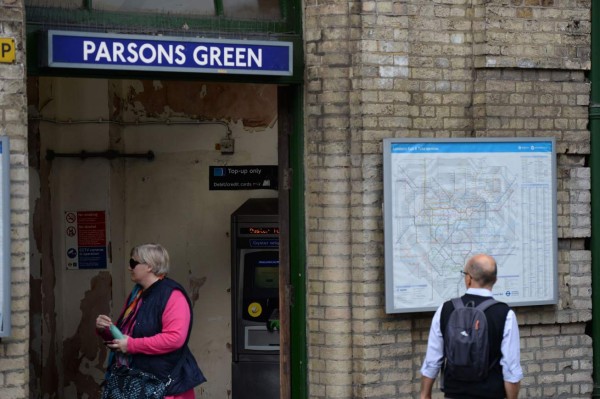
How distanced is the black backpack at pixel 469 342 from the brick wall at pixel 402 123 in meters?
1.76

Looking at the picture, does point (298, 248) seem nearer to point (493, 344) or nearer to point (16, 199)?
point (16, 199)

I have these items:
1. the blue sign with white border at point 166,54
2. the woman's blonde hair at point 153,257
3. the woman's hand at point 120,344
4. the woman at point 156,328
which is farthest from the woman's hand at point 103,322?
the blue sign with white border at point 166,54

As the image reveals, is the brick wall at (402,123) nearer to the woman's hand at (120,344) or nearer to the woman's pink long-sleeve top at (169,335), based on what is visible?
the woman's pink long-sleeve top at (169,335)

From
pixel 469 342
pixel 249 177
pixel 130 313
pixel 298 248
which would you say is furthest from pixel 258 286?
pixel 469 342

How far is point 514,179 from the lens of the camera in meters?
8.17

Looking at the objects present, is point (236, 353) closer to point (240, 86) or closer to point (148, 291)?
point (240, 86)

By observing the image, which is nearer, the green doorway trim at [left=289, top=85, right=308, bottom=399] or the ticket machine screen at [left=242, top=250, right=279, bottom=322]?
the green doorway trim at [left=289, top=85, right=308, bottom=399]

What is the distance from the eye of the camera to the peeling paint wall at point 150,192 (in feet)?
34.6

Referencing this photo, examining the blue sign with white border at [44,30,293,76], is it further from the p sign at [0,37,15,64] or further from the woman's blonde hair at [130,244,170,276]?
the woman's blonde hair at [130,244,170,276]

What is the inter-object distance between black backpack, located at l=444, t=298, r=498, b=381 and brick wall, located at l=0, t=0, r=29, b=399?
8.40 feet

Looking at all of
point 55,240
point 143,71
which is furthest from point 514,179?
point 55,240

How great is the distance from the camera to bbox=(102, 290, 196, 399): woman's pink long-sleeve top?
6848 mm

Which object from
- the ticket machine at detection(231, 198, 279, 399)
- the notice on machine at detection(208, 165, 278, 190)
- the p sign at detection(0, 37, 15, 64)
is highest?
the p sign at detection(0, 37, 15, 64)

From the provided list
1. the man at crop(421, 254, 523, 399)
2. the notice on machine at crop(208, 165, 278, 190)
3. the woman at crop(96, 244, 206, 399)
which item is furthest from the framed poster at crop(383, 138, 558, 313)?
the notice on machine at crop(208, 165, 278, 190)
